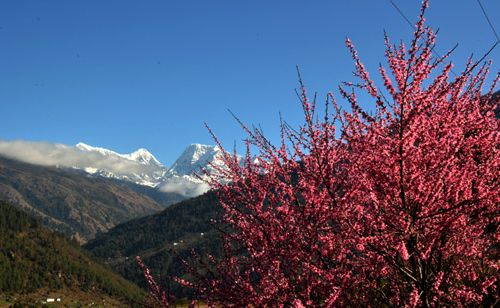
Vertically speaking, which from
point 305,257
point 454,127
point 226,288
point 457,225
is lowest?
point 226,288

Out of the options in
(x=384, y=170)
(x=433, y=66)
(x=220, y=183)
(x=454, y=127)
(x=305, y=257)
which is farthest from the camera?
(x=220, y=183)

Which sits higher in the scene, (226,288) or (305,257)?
(305,257)

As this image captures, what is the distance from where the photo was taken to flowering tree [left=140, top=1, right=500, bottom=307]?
6.67m

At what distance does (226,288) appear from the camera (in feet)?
32.3

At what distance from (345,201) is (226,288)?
10.8 feet

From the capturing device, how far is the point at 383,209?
22.8 ft

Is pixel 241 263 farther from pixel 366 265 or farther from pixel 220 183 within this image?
pixel 366 265

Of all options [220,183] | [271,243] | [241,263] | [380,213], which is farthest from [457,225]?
[220,183]

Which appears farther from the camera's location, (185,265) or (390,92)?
(185,265)

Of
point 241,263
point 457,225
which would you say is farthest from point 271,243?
point 457,225

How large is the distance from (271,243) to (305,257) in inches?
56.2

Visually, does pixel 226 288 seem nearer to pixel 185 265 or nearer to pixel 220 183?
pixel 185 265

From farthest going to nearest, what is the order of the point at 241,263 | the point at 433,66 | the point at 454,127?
the point at 241,263
the point at 454,127
the point at 433,66

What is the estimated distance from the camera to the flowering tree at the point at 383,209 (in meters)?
6.67
